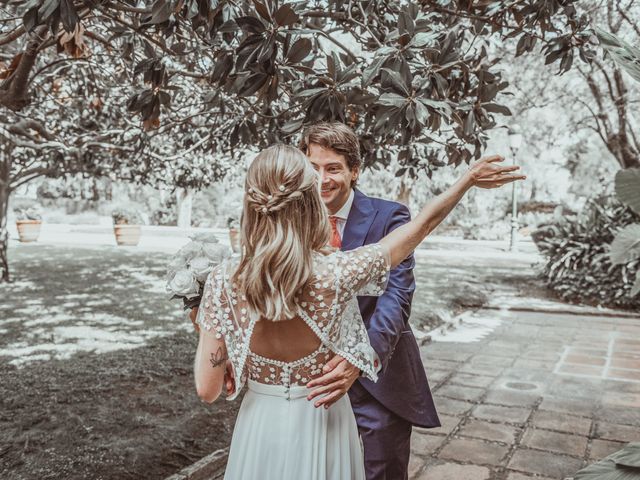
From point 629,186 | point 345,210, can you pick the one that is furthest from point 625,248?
point 345,210

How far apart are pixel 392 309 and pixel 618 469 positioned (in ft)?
5.32

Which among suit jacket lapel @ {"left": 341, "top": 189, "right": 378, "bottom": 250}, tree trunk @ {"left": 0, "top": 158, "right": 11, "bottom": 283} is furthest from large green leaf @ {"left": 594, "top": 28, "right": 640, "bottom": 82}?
tree trunk @ {"left": 0, "top": 158, "right": 11, "bottom": 283}

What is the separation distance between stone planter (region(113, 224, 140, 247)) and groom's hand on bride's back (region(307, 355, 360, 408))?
2137 centimetres

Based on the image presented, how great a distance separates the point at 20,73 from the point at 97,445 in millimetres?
2618

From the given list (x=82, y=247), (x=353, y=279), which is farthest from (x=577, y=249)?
(x=82, y=247)

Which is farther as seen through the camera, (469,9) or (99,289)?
(99,289)

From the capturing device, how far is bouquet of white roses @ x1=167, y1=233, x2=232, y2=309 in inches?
81.0

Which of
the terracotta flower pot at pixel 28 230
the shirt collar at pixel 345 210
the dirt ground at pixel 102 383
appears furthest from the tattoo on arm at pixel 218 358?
the terracotta flower pot at pixel 28 230

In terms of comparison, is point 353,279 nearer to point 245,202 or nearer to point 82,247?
point 245,202

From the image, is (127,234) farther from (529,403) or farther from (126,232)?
(529,403)

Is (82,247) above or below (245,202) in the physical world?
below

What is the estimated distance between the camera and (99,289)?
11922 mm

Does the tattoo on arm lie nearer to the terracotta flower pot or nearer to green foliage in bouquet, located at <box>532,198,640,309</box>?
green foliage in bouquet, located at <box>532,198,640,309</box>

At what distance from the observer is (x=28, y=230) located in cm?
2267
